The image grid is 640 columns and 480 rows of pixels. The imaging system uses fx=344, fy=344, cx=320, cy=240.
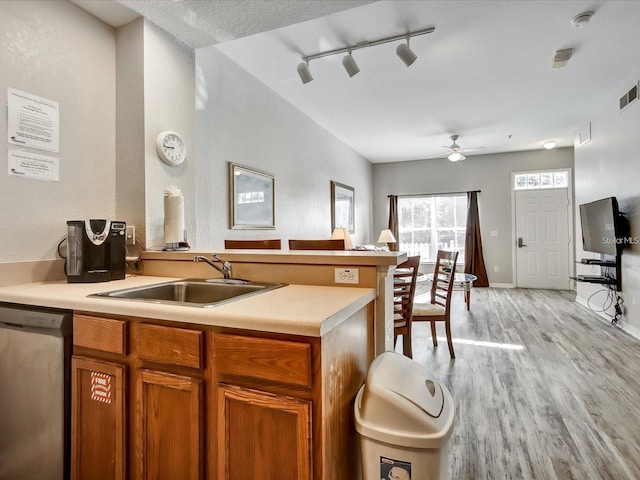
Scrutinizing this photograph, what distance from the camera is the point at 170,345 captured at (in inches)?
45.5

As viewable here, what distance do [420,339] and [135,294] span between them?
295 cm

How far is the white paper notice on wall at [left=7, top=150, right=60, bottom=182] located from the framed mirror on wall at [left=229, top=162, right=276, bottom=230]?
1.47 metres

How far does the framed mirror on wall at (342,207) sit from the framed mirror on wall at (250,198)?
1.89 m

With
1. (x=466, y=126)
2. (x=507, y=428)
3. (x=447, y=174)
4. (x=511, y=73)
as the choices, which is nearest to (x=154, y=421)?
(x=507, y=428)

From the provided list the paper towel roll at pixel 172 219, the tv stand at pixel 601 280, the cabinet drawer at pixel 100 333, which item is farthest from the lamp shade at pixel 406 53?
the tv stand at pixel 601 280

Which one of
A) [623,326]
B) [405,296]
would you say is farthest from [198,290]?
[623,326]

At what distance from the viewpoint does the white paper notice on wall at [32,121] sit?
67.6 inches

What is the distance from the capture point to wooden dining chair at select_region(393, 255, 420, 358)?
251 cm

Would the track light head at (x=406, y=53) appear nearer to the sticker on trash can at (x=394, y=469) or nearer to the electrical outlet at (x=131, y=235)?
the electrical outlet at (x=131, y=235)

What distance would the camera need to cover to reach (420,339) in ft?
12.0

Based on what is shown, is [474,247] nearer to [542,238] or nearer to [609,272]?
[542,238]

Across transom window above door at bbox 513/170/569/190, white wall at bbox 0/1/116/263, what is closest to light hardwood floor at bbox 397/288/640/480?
white wall at bbox 0/1/116/263

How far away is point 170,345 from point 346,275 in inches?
28.9

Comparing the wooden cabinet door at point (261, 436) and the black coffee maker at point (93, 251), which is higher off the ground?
the black coffee maker at point (93, 251)
